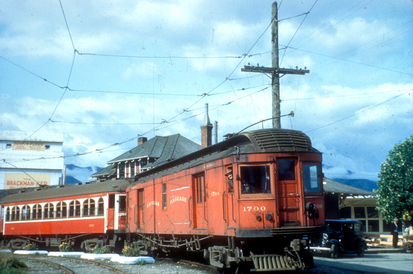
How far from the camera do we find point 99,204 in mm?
20875

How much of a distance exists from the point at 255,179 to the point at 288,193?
2.73 feet

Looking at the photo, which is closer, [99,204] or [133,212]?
[133,212]

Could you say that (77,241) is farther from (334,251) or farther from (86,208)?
(334,251)

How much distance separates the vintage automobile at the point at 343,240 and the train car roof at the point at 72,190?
31.1 feet

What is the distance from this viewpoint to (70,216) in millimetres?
22422

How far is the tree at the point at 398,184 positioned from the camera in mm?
21609

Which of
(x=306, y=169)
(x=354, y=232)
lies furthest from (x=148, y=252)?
(x=306, y=169)

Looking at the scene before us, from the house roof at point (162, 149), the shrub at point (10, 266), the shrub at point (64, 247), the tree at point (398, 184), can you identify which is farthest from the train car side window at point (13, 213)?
the tree at point (398, 184)

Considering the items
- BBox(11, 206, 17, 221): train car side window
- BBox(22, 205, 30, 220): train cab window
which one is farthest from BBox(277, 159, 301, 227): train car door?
BBox(11, 206, 17, 221): train car side window

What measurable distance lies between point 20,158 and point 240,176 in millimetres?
64345

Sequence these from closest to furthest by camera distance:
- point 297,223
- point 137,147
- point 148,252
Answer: point 297,223 → point 148,252 → point 137,147

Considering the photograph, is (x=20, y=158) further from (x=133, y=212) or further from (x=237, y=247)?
(x=237, y=247)

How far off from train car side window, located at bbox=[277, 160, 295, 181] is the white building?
5924cm

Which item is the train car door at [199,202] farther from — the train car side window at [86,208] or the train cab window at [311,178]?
the train car side window at [86,208]
